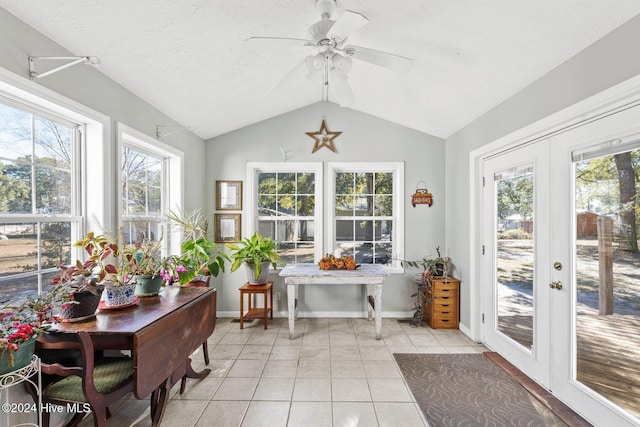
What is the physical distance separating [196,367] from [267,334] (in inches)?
35.4

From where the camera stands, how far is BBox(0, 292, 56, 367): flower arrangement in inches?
48.9

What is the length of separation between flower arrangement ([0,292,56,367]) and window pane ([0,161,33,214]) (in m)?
0.58

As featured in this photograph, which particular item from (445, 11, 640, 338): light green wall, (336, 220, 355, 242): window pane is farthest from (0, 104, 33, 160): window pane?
(445, 11, 640, 338): light green wall

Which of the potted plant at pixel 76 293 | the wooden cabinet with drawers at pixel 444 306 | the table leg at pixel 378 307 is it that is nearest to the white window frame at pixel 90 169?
the potted plant at pixel 76 293

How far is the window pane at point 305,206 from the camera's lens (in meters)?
4.02

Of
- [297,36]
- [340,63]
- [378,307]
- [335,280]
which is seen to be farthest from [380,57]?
[378,307]

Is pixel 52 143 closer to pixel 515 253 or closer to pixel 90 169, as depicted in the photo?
pixel 90 169

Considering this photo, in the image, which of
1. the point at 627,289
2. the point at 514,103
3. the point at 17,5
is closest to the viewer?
the point at 17,5

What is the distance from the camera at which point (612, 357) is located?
5.87 feet

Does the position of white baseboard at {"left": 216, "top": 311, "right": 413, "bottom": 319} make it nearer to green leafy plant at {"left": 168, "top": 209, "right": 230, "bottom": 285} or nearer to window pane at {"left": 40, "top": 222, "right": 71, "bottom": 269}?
green leafy plant at {"left": 168, "top": 209, "right": 230, "bottom": 285}

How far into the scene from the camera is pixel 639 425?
1.60 m

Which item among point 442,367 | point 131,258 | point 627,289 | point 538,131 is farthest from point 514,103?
point 131,258

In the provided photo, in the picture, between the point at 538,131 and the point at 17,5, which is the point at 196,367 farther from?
the point at 538,131

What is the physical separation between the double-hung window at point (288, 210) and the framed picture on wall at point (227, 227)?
0.76 feet
